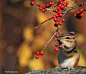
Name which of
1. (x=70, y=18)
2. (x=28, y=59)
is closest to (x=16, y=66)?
(x=28, y=59)

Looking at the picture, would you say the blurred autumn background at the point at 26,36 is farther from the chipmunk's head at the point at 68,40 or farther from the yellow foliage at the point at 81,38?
the chipmunk's head at the point at 68,40

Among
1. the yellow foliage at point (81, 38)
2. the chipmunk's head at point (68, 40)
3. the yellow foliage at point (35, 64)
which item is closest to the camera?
the chipmunk's head at point (68, 40)

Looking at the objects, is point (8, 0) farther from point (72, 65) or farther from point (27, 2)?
point (72, 65)

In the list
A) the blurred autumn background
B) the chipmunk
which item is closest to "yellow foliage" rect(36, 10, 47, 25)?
the blurred autumn background

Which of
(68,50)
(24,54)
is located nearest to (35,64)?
(24,54)

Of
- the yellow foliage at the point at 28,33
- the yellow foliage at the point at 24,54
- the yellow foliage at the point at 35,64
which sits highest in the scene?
the yellow foliage at the point at 28,33

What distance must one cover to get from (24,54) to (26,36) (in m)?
0.44

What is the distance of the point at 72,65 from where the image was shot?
243 cm

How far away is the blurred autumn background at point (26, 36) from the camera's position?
4176 mm

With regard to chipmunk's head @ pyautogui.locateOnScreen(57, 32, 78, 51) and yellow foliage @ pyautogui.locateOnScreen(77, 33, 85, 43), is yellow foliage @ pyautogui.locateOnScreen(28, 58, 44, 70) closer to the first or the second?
yellow foliage @ pyautogui.locateOnScreen(77, 33, 85, 43)

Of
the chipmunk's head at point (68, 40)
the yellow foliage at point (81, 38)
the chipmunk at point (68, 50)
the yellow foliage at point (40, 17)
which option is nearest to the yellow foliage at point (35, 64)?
the yellow foliage at point (40, 17)

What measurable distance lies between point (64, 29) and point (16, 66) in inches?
61.1

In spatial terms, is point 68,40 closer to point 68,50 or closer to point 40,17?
point 68,50

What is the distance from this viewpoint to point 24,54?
13.5 feet
